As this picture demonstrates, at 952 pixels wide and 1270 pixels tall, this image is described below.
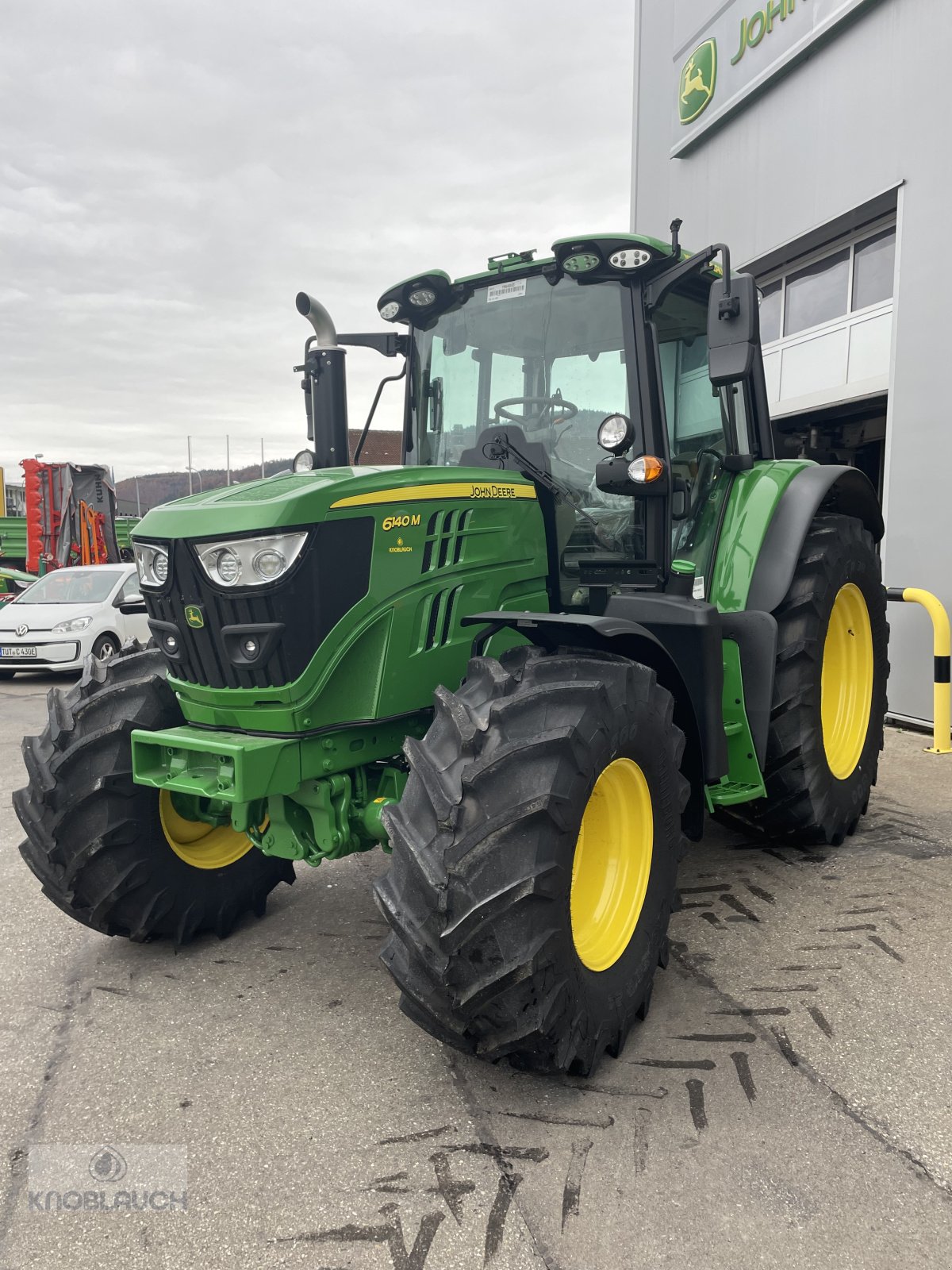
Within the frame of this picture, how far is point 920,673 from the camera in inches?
276

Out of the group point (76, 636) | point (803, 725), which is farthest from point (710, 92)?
point (76, 636)

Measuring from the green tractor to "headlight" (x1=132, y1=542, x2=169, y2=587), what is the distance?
0.02 metres

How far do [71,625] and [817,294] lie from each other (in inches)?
342

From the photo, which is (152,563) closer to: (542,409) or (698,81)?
(542,409)

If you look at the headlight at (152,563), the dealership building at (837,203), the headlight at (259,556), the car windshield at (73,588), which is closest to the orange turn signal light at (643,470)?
the headlight at (259,556)

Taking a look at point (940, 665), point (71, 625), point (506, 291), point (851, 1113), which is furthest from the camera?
point (71, 625)

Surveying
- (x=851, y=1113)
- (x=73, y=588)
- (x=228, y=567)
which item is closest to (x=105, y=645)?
(x=73, y=588)

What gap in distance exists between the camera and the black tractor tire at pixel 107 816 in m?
3.10

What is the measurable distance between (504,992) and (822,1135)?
85 cm

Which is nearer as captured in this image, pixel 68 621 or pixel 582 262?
pixel 582 262

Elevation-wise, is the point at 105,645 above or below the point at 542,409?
below

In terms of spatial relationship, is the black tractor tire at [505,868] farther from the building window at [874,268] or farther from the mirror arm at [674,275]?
the building window at [874,268]

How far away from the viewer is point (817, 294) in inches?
344

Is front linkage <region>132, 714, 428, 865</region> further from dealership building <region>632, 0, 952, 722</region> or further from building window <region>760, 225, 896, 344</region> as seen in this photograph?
building window <region>760, 225, 896, 344</region>
